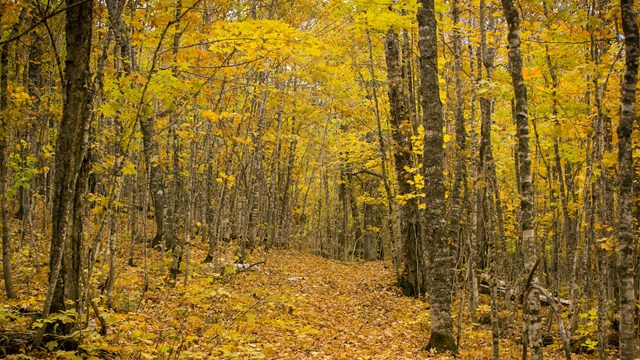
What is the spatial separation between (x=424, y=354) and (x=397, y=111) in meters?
7.72

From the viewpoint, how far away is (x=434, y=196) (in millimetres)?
8883

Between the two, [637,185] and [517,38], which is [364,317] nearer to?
[517,38]

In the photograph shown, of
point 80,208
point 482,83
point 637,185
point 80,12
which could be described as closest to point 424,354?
point 482,83

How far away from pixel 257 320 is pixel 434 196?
4004 mm

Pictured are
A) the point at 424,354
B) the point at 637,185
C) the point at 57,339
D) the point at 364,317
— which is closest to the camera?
the point at 57,339

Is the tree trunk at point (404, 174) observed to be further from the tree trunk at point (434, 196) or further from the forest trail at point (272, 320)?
the tree trunk at point (434, 196)

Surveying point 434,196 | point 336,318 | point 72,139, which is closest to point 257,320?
point 336,318

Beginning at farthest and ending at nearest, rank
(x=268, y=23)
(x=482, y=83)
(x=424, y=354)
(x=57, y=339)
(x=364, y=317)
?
1. (x=364, y=317)
2. (x=424, y=354)
3. (x=482, y=83)
4. (x=268, y=23)
5. (x=57, y=339)

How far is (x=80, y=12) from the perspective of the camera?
562cm

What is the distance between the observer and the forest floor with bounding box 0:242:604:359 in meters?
6.31

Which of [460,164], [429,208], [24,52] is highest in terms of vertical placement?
[24,52]

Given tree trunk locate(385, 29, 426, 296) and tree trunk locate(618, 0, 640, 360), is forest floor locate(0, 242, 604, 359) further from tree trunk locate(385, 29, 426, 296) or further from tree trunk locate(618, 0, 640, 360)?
tree trunk locate(618, 0, 640, 360)

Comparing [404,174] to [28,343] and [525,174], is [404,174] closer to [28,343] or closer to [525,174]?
[525,174]

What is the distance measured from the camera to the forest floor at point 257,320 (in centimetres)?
631
